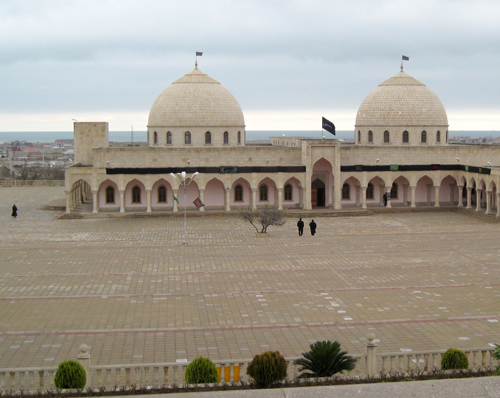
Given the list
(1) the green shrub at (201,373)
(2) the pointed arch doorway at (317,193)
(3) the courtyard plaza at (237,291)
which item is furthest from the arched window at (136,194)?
(1) the green shrub at (201,373)

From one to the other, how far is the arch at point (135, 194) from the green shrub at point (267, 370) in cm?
2879

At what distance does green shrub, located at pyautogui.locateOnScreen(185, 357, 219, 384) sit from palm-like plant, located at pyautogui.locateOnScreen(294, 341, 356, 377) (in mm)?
1449

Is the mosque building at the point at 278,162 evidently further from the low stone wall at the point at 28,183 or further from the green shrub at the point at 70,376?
the green shrub at the point at 70,376

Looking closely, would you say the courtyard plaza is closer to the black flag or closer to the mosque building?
the mosque building

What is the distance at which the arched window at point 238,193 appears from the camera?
39625mm

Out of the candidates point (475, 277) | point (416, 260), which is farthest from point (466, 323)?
point (416, 260)

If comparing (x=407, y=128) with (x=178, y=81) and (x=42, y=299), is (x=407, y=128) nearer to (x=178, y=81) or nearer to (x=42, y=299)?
(x=178, y=81)

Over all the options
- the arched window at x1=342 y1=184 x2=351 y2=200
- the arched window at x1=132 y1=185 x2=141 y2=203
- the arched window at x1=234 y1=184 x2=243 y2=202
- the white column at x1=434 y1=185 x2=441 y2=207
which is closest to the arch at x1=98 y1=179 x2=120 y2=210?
the arched window at x1=132 y1=185 x2=141 y2=203

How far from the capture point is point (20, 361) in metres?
13.4

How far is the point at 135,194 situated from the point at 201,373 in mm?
28821

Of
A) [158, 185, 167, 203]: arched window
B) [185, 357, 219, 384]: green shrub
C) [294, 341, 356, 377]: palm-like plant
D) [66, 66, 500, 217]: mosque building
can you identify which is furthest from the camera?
[158, 185, 167, 203]: arched window

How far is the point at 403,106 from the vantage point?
42.3 metres

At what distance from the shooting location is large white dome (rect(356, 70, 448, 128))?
42.2 metres

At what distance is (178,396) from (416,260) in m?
16.2
